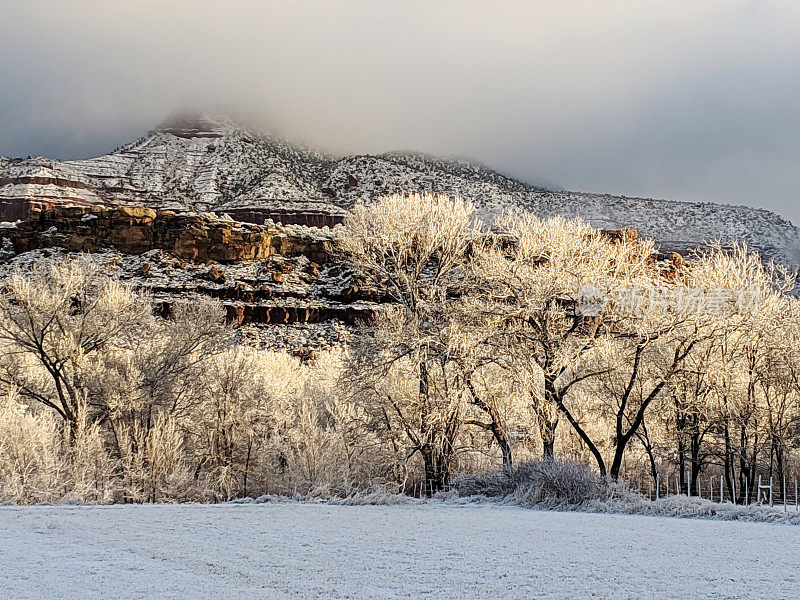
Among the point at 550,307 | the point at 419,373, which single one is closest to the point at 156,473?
the point at 419,373

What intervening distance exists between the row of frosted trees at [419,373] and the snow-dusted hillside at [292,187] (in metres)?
38.5

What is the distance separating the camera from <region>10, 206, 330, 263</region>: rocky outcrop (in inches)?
2288

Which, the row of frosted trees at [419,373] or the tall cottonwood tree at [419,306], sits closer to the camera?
the row of frosted trees at [419,373]

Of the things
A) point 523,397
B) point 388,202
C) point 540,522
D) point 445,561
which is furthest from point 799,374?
point 445,561

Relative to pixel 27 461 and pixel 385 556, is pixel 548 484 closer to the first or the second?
pixel 385 556

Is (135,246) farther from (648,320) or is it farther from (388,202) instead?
(648,320)

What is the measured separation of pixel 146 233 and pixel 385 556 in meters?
57.5

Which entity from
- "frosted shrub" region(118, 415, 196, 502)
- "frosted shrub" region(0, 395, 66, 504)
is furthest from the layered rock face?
"frosted shrub" region(118, 415, 196, 502)

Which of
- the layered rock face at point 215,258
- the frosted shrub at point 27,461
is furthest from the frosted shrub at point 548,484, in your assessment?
the layered rock face at point 215,258

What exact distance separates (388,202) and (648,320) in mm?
7450

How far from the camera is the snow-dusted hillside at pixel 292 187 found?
2621 inches

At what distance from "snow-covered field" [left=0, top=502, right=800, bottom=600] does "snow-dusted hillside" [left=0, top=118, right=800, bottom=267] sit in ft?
169

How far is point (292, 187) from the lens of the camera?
72.9 meters

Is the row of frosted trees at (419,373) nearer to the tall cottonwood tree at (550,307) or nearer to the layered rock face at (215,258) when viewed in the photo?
the tall cottonwood tree at (550,307)
